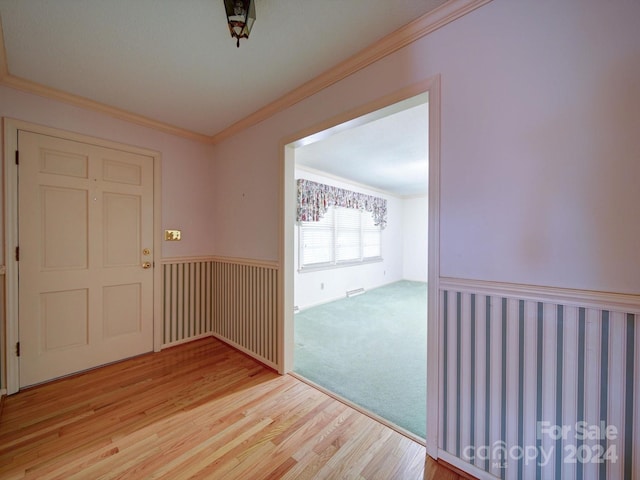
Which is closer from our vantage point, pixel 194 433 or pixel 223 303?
pixel 194 433

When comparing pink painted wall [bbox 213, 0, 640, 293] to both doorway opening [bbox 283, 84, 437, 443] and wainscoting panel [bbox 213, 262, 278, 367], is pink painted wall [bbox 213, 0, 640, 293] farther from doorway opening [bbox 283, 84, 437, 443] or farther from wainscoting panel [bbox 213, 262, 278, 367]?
wainscoting panel [bbox 213, 262, 278, 367]

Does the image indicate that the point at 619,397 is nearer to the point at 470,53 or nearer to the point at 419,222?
the point at 470,53

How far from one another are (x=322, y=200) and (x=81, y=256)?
3330 mm

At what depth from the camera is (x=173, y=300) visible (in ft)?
9.49

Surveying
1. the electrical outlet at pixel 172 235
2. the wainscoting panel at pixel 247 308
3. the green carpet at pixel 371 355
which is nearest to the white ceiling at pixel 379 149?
the wainscoting panel at pixel 247 308

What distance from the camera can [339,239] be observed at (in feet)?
17.4

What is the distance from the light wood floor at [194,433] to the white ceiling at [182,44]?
242 centimetres

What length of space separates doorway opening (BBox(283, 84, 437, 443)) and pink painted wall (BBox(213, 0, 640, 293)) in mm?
→ 215

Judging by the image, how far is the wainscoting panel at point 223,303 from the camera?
2471mm

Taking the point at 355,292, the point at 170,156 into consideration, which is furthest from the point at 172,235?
the point at 355,292

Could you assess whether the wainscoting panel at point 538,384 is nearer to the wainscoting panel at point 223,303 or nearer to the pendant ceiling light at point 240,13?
the wainscoting panel at point 223,303

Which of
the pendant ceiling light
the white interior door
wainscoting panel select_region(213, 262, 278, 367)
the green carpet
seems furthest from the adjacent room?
the white interior door

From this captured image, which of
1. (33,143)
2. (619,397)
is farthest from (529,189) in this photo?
(33,143)

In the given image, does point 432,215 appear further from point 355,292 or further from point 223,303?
point 355,292
